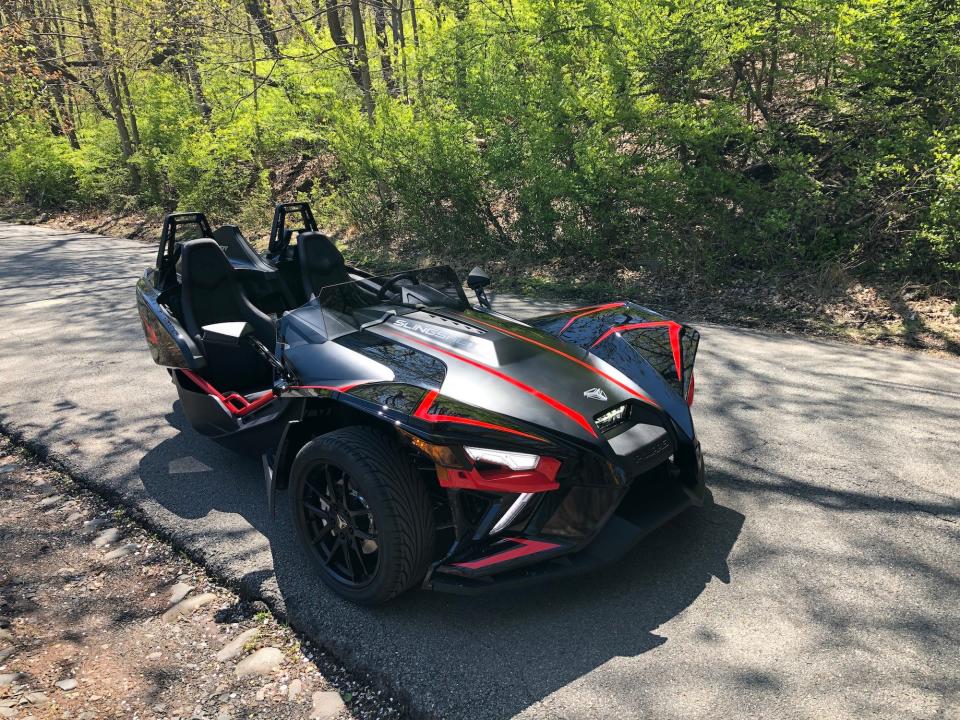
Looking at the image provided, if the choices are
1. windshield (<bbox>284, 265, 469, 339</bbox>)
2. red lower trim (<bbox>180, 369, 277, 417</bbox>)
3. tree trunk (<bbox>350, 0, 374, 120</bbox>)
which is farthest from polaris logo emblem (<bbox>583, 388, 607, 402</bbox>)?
tree trunk (<bbox>350, 0, 374, 120</bbox>)

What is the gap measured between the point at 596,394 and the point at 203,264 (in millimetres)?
3177

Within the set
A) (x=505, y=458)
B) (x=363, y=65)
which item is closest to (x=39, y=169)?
(x=363, y=65)

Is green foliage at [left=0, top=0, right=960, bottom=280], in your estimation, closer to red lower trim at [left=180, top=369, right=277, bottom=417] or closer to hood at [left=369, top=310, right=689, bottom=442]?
hood at [left=369, top=310, right=689, bottom=442]

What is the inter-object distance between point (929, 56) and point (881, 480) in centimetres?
564

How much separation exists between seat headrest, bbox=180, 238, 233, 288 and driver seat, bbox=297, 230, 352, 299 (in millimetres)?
550

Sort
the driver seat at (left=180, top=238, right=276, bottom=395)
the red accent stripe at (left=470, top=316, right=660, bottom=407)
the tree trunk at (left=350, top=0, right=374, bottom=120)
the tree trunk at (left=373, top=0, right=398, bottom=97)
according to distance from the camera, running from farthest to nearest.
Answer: the tree trunk at (left=350, top=0, right=374, bottom=120) → the tree trunk at (left=373, top=0, right=398, bottom=97) → the driver seat at (left=180, top=238, right=276, bottom=395) → the red accent stripe at (left=470, top=316, right=660, bottom=407)

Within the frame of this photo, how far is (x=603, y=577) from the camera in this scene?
2.92 meters

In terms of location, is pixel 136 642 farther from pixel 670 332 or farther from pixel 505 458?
pixel 670 332

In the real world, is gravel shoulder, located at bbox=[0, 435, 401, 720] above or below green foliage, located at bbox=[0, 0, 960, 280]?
below

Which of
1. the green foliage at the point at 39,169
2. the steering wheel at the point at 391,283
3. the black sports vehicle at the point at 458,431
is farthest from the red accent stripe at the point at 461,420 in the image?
the green foliage at the point at 39,169

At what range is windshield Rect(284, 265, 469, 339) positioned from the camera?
3.68 m

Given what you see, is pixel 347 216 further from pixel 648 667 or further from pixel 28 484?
pixel 648 667

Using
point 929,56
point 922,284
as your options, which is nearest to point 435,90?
point 929,56

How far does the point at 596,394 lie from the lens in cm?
297
